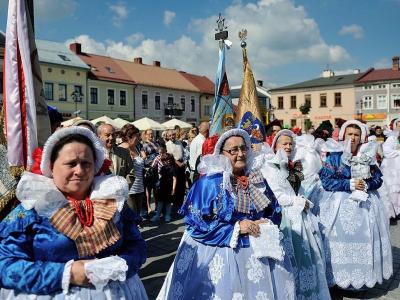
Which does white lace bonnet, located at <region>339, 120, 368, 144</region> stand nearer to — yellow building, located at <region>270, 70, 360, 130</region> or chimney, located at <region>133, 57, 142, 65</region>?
chimney, located at <region>133, 57, 142, 65</region>

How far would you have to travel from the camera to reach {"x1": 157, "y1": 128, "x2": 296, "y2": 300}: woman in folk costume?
274cm

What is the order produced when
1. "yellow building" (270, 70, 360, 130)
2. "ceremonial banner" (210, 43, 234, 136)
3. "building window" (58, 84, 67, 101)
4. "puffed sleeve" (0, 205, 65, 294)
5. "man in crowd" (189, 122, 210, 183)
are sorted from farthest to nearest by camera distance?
"yellow building" (270, 70, 360, 130) → "building window" (58, 84, 67, 101) → "man in crowd" (189, 122, 210, 183) → "ceremonial banner" (210, 43, 234, 136) → "puffed sleeve" (0, 205, 65, 294)

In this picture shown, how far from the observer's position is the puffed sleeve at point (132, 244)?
202 centimetres

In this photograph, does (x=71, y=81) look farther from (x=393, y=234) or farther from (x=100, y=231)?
(x=100, y=231)

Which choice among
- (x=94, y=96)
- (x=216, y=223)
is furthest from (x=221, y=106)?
(x=94, y=96)

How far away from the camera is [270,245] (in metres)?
2.75

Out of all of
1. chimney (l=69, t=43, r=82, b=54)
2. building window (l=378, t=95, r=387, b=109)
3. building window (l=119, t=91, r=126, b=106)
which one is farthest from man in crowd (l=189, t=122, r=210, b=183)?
building window (l=378, t=95, r=387, b=109)

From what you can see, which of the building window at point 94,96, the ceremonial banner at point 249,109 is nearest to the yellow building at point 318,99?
the building window at point 94,96

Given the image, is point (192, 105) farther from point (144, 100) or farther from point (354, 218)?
point (354, 218)

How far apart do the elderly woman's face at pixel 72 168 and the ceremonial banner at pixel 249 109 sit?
3.49 meters

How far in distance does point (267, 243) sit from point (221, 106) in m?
3.80

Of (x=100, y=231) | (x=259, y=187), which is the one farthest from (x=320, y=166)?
(x=100, y=231)

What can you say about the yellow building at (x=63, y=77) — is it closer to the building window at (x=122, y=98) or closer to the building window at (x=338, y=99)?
the building window at (x=122, y=98)

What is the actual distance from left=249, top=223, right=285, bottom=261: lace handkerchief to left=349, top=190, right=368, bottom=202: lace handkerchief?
183 cm
